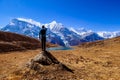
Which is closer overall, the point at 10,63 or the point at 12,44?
the point at 10,63

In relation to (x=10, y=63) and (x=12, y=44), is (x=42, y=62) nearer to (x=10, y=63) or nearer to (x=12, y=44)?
(x=10, y=63)

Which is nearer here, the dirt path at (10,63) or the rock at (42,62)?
the rock at (42,62)

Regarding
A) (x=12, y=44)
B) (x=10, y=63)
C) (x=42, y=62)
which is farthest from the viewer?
(x=12, y=44)

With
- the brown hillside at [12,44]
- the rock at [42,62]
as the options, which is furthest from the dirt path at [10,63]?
the brown hillside at [12,44]

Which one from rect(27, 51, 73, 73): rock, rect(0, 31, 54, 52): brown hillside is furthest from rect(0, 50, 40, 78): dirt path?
rect(0, 31, 54, 52): brown hillside

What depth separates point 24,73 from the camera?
85.0 feet

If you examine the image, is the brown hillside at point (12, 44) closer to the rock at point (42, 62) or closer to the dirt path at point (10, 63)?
the dirt path at point (10, 63)

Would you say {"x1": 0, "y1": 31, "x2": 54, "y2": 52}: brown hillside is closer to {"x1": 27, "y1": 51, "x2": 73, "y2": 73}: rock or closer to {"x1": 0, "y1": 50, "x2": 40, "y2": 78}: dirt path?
{"x1": 0, "y1": 50, "x2": 40, "y2": 78}: dirt path

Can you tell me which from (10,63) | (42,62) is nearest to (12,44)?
(10,63)

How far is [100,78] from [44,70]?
7350 mm

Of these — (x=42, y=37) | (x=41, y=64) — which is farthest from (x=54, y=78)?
(x=42, y=37)

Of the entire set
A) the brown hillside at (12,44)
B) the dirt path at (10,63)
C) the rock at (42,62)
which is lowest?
the dirt path at (10,63)

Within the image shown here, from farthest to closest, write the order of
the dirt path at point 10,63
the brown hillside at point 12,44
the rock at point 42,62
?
the brown hillside at point 12,44 < the dirt path at point 10,63 < the rock at point 42,62

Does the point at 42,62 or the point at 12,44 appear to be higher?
the point at 12,44
